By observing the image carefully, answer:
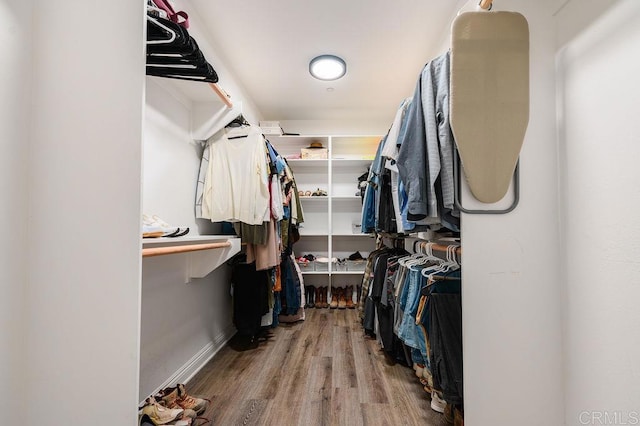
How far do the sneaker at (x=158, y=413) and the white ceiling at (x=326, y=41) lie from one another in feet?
7.11

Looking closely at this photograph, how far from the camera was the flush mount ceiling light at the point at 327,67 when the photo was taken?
225cm

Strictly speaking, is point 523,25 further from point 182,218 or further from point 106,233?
point 182,218

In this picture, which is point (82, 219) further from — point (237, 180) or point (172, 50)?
point (237, 180)

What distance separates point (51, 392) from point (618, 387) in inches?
63.1

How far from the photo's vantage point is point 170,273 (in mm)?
1568

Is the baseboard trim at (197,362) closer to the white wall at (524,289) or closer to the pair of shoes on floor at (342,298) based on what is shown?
the pair of shoes on floor at (342,298)

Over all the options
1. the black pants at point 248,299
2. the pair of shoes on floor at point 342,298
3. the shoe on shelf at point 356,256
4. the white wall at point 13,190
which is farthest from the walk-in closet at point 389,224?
the shoe on shelf at point 356,256

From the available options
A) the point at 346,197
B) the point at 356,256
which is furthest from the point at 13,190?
the point at 356,256

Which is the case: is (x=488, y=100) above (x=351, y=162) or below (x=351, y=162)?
below

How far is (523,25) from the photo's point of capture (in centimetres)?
100

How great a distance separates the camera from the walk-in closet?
732mm

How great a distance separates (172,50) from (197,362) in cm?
178

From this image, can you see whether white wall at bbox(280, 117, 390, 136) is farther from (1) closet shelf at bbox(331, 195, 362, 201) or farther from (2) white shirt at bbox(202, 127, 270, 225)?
(2) white shirt at bbox(202, 127, 270, 225)

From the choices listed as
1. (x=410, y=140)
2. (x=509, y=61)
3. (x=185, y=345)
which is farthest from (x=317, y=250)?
(x=509, y=61)
